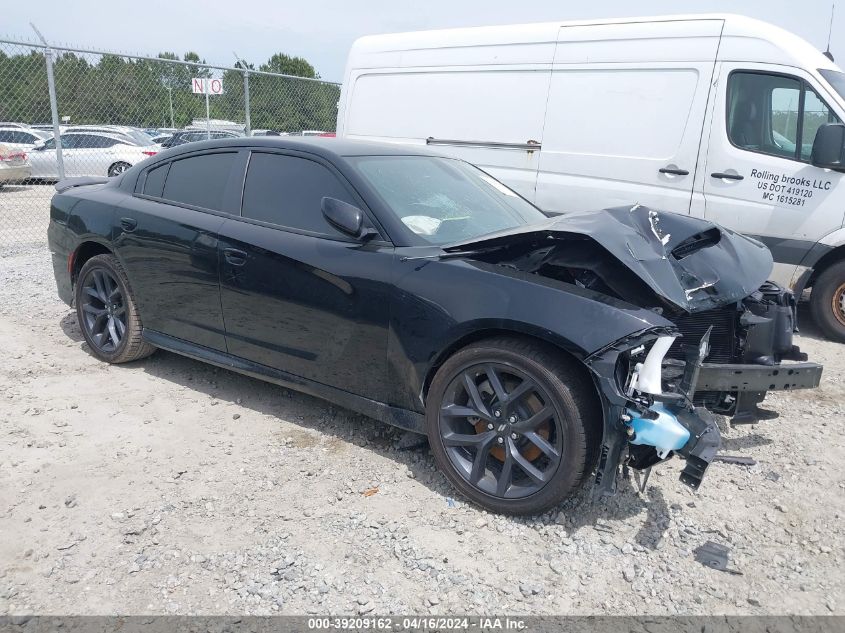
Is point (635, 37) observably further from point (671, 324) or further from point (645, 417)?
point (645, 417)

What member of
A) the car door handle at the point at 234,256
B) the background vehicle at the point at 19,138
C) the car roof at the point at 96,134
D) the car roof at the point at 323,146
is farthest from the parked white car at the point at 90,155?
the car door handle at the point at 234,256

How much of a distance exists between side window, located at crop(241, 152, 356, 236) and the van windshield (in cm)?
434

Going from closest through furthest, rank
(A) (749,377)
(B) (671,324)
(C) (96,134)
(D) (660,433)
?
1. (D) (660,433)
2. (B) (671,324)
3. (A) (749,377)
4. (C) (96,134)

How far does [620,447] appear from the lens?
2645 millimetres

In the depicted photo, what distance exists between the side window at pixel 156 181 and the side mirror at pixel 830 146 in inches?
193

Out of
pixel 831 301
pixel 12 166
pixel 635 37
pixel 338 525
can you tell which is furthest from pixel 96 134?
pixel 338 525

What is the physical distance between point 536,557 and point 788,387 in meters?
1.48

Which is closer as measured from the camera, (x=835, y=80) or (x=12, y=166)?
(x=835, y=80)

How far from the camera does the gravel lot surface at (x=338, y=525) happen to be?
A: 8.03 ft

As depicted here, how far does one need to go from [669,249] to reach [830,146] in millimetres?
3156

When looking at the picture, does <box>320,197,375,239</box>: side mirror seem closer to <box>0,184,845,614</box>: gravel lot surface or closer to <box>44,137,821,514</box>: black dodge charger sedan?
<box>44,137,821,514</box>: black dodge charger sedan

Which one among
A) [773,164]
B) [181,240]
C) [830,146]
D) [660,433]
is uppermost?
[830,146]

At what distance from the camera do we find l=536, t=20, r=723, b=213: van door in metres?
5.67

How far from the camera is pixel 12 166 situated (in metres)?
16.0
